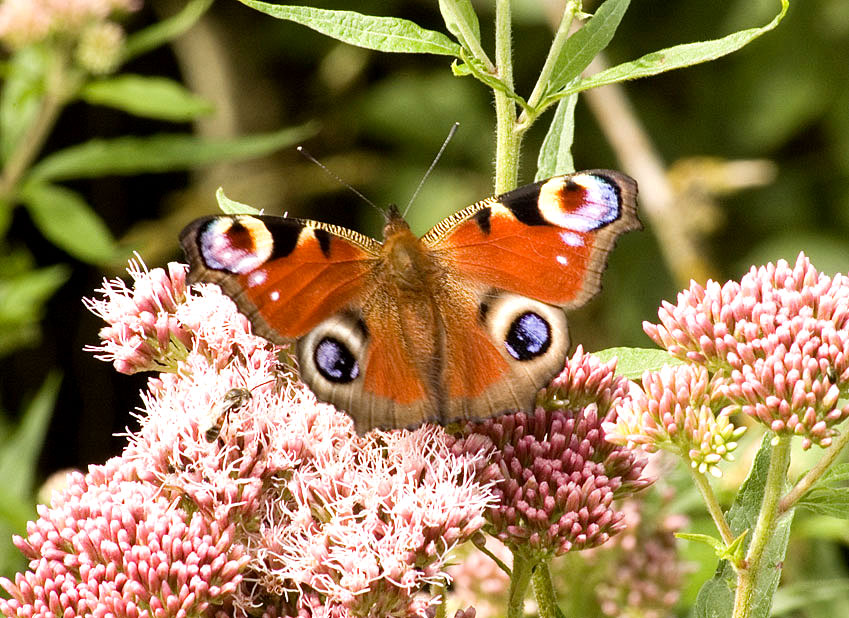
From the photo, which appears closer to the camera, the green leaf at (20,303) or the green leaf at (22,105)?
the green leaf at (20,303)

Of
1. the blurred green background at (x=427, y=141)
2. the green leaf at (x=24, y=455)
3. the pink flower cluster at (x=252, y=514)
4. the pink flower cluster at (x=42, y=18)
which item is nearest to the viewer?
the pink flower cluster at (x=252, y=514)

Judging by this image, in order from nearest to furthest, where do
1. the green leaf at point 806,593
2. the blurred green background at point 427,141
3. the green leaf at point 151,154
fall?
the green leaf at point 806,593
the green leaf at point 151,154
the blurred green background at point 427,141

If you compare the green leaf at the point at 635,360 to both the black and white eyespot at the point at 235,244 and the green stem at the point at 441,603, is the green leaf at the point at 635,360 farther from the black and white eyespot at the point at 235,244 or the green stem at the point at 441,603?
the black and white eyespot at the point at 235,244

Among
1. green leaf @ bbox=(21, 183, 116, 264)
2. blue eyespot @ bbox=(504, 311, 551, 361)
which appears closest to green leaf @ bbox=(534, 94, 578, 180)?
blue eyespot @ bbox=(504, 311, 551, 361)

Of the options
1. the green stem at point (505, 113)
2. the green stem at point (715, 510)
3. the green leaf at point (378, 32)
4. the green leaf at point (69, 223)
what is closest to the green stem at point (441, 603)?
the green stem at point (715, 510)

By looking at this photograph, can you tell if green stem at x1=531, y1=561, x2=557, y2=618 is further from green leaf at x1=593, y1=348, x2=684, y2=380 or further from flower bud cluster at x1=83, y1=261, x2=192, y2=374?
flower bud cluster at x1=83, y1=261, x2=192, y2=374

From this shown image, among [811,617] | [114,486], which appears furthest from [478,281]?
[811,617]

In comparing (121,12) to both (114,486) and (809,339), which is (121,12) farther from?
(809,339)
